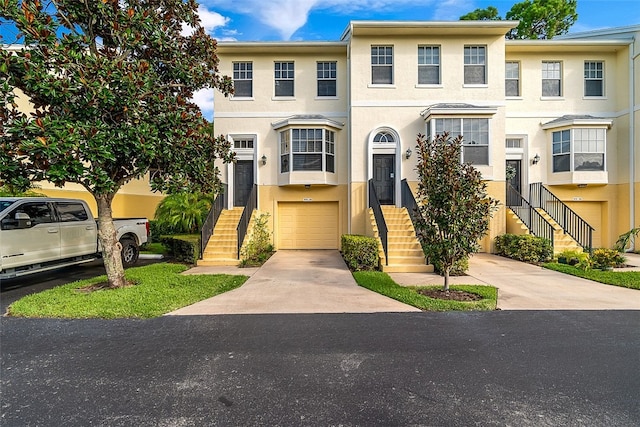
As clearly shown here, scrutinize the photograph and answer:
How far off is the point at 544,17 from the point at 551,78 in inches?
393

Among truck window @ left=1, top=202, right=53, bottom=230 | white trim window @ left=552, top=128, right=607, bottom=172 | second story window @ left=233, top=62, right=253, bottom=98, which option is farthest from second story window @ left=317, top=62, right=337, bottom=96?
truck window @ left=1, top=202, right=53, bottom=230

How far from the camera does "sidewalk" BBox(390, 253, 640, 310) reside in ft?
19.7

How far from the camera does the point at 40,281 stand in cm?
820

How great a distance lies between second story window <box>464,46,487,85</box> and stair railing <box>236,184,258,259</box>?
9.23 metres

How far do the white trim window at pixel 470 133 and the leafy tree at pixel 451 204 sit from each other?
5599 millimetres

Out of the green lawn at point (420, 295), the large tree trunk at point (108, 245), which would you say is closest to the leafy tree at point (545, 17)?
the green lawn at point (420, 295)

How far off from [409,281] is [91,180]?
7046mm

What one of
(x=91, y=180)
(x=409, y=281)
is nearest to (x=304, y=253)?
(x=409, y=281)

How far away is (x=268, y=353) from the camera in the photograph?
400 cm

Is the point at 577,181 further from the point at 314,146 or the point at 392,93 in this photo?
the point at 314,146

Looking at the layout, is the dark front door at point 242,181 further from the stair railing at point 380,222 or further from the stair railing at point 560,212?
the stair railing at point 560,212

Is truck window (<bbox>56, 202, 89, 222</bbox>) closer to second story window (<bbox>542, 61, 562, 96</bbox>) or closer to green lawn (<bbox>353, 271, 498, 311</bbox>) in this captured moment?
green lawn (<bbox>353, 271, 498, 311</bbox>)

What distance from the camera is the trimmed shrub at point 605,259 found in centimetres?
920

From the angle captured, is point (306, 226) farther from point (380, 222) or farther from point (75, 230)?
point (75, 230)
